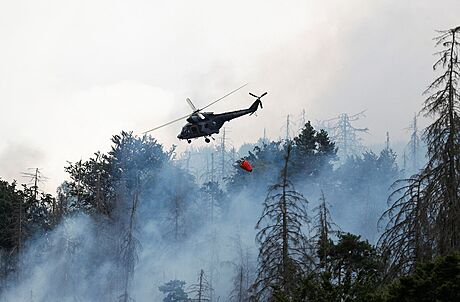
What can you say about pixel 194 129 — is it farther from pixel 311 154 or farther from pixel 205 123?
pixel 311 154

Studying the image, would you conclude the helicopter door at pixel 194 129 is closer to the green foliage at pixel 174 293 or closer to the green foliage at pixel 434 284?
the green foliage at pixel 174 293

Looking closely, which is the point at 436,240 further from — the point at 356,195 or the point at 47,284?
the point at 356,195

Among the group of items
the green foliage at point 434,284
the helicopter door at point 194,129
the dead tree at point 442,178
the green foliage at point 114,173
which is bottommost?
the green foliage at point 434,284

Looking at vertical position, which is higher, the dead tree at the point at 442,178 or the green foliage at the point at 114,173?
the green foliage at the point at 114,173

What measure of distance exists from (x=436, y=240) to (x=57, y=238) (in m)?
44.7

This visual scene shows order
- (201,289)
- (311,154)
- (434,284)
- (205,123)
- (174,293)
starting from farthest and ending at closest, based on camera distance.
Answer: (311,154)
(201,289)
(174,293)
(205,123)
(434,284)

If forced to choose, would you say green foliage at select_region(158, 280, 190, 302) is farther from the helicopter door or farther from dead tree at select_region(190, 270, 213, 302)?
the helicopter door

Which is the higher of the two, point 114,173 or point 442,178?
point 114,173

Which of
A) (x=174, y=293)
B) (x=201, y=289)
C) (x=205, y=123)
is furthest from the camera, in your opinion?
(x=201, y=289)

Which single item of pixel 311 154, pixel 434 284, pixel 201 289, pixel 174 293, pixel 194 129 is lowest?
pixel 434 284

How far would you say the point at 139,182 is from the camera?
218 ft

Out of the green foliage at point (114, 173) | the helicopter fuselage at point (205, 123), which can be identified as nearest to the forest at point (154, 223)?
the green foliage at point (114, 173)

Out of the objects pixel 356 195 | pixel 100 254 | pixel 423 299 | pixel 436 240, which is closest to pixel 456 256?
pixel 423 299

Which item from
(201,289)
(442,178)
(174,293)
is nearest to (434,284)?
(442,178)
